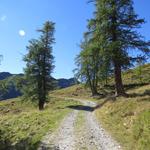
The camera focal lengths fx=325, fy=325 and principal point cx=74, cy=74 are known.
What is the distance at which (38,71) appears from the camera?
2020 inches

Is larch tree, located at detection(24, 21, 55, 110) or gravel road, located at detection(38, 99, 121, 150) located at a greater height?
larch tree, located at detection(24, 21, 55, 110)

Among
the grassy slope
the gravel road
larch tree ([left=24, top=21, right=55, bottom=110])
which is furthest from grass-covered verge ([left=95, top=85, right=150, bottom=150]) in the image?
larch tree ([left=24, top=21, right=55, bottom=110])

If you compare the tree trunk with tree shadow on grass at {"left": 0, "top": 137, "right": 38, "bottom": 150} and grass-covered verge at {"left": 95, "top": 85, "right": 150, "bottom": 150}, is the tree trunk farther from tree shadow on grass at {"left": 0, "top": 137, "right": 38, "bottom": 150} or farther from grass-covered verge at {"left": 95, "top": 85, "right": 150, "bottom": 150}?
tree shadow on grass at {"left": 0, "top": 137, "right": 38, "bottom": 150}

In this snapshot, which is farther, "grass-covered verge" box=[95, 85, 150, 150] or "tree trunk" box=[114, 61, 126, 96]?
"tree trunk" box=[114, 61, 126, 96]

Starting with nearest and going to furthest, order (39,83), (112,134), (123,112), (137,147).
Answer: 1. (137,147)
2. (112,134)
3. (123,112)
4. (39,83)

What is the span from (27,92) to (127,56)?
20.9 metres

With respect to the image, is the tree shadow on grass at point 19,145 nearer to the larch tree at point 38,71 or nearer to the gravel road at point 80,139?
the gravel road at point 80,139

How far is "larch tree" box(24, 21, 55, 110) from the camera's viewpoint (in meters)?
50.7

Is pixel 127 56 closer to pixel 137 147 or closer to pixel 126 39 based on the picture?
pixel 126 39

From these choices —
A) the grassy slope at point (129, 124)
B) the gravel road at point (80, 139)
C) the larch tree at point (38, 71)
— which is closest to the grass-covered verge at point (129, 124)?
the grassy slope at point (129, 124)

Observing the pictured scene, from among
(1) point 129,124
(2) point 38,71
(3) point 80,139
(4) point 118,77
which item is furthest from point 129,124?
(2) point 38,71

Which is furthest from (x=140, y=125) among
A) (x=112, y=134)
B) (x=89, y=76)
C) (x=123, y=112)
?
(x=89, y=76)

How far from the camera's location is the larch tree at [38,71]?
50719 millimetres

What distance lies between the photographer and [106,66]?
35.7 metres
